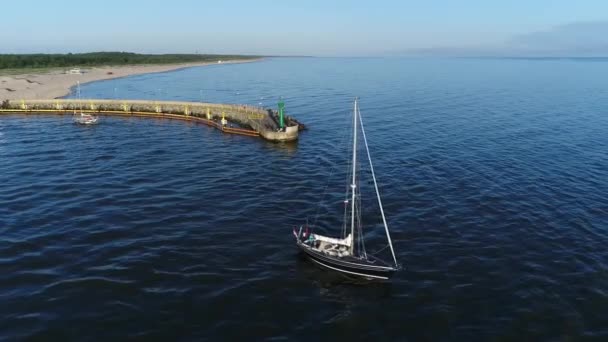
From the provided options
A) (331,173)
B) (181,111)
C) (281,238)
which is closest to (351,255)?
(281,238)

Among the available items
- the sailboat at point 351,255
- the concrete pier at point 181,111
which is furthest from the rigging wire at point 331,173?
the concrete pier at point 181,111

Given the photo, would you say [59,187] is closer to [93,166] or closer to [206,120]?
[93,166]

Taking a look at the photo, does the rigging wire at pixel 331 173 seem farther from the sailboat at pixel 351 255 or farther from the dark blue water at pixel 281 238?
the sailboat at pixel 351 255

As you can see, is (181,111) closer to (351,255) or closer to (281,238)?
(281,238)

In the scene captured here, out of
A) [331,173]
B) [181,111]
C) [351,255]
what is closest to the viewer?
[351,255]

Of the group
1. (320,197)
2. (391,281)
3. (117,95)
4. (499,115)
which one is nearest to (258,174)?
(320,197)

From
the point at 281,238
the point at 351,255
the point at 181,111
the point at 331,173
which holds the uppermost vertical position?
the point at 181,111

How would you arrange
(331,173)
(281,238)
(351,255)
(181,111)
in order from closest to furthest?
(351,255) < (281,238) < (331,173) < (181,111)
